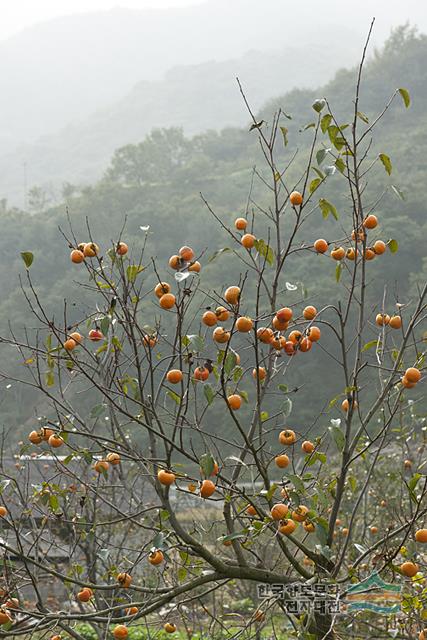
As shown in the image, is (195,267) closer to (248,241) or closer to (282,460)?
(248,241)

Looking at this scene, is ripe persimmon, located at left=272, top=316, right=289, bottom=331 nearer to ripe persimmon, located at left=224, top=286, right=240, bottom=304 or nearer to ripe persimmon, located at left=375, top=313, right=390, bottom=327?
ripe persimmon, located at left=224, top=286, right=240, bottom=304

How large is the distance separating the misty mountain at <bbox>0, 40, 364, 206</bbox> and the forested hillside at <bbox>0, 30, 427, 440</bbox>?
87.7 feet

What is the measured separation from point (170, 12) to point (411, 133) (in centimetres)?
8326

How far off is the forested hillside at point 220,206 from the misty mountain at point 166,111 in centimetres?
2673

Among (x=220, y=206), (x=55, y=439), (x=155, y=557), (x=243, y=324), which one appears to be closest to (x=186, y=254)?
(x=243, y=324)

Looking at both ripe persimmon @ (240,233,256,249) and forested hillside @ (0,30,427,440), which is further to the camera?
forested hillside @ (0,30,427,440)

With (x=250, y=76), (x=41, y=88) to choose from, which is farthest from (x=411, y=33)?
(x=41, y=88)

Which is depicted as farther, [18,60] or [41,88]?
[18,60]

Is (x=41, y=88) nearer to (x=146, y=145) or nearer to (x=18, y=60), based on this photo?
(x=18, y=60)

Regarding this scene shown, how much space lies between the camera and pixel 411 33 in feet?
96.8

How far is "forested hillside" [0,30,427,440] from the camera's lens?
55.8 ft

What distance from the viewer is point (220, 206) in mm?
24750

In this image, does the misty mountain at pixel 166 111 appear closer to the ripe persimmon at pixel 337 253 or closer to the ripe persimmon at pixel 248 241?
the ripe persimmon at pixel 337 253

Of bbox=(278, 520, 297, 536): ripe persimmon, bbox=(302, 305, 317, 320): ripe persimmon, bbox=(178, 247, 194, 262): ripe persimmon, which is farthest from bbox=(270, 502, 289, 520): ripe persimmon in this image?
bbox=(178, 247, 194, 262): ripe persimmon
